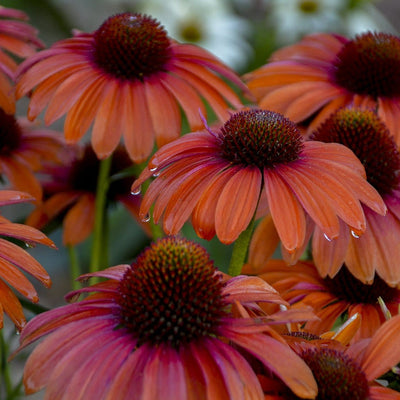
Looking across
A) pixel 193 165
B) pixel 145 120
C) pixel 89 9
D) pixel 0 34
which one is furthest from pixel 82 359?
pixel 89 9

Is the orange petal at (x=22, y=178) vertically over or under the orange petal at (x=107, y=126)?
under

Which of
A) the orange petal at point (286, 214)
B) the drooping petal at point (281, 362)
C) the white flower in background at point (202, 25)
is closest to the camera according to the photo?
the drooping petal at point (281, 362)

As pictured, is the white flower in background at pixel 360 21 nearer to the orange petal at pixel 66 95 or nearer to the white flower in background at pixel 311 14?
the white flower in background at pixel 311 14

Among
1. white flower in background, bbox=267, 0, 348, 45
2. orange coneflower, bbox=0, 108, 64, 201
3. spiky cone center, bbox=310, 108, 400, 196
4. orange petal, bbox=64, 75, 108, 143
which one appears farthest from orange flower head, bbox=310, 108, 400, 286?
white flower in background, bbox=267, 0, 348, 45

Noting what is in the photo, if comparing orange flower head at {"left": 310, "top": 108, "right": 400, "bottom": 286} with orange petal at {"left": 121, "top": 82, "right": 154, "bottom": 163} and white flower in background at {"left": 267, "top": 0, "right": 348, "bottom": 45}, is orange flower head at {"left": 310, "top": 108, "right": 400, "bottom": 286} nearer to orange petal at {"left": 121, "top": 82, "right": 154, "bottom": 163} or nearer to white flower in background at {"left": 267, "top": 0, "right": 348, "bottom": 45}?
orange petal at {"left": 121, "top": 82, "right": 154, "bottom": 163}

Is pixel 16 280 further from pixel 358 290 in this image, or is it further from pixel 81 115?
pixel 358 290

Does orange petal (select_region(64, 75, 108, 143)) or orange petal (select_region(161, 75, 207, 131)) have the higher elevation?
orange petal (select_region(161, 75, 207, 131))

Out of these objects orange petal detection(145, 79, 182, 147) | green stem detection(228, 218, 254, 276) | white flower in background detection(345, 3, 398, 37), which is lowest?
white flower in background detection(345, 3, 398, 37)

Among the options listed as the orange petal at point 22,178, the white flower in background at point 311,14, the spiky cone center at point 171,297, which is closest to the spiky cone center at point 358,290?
the spiky cone center at point 171,297

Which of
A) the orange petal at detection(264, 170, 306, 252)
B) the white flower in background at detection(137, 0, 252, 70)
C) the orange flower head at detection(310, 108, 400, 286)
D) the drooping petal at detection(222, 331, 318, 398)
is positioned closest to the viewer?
the drooping petal at detection(222, 331, 318, 398)
